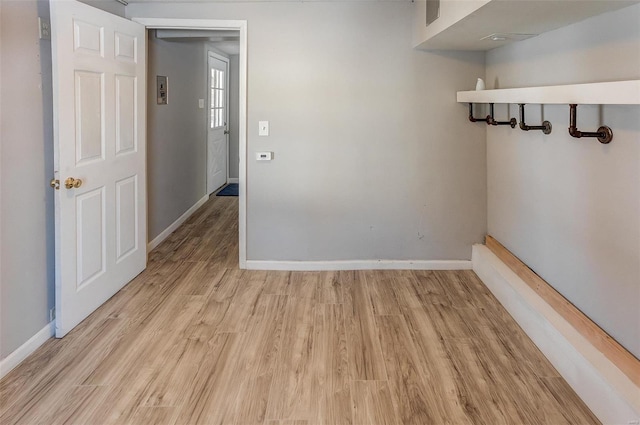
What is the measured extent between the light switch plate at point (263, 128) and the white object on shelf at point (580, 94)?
5.49ft

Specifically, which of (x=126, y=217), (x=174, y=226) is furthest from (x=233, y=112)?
(x=126, y=217)

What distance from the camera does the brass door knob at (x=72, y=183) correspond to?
9.03 feet

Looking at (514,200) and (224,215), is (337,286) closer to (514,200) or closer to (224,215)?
(514,200)

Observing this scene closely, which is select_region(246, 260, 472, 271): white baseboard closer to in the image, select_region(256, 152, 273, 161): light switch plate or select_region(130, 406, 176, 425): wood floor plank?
select_region(256, 152, 273, 161): light switch plate

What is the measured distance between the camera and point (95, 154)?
10.1 ft

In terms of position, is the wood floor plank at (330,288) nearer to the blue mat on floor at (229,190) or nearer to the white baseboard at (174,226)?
the white baseboard at (174,226)

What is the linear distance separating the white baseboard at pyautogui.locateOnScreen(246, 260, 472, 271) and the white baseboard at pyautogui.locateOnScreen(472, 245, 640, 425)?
2.20ft

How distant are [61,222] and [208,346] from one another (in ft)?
3.48

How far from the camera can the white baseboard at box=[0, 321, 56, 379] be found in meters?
2.39

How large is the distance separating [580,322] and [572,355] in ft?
0.57

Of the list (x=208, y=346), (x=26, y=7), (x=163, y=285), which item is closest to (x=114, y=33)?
(x=26, y=7)

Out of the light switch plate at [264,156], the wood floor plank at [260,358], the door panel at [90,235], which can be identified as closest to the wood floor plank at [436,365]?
the wood floor plank at [260,358]

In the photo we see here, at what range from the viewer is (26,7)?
2488 mm

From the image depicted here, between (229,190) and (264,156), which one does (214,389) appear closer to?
(264,156)
